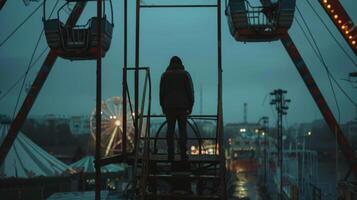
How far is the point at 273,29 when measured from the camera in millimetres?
13797

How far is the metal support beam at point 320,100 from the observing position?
1719cm

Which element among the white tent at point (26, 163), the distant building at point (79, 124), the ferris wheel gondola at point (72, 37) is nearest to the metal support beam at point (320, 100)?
the ferris wheel gondola at point (72, 37)

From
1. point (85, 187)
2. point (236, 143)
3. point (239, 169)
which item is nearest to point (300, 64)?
point (85, 187)

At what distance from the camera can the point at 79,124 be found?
14450cm

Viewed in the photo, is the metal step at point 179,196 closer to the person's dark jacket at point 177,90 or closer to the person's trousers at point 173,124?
the person's trousers at point 173,124

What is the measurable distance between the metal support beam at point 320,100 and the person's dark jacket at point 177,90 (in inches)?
401

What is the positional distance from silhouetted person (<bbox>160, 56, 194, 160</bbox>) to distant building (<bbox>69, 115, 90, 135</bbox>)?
12752 cm

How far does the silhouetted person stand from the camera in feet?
25.4

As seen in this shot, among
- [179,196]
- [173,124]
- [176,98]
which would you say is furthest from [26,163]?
[179,196]

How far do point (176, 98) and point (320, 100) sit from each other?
1166 centimetres

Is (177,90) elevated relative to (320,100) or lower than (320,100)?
lower

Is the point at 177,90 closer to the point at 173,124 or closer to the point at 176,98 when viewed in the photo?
the point at 176,98

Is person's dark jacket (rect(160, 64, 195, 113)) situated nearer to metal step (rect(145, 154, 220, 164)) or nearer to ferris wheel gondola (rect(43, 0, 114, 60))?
metal step (rect(145, 154, 220, 164))

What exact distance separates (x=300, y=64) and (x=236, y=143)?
106469 mm
